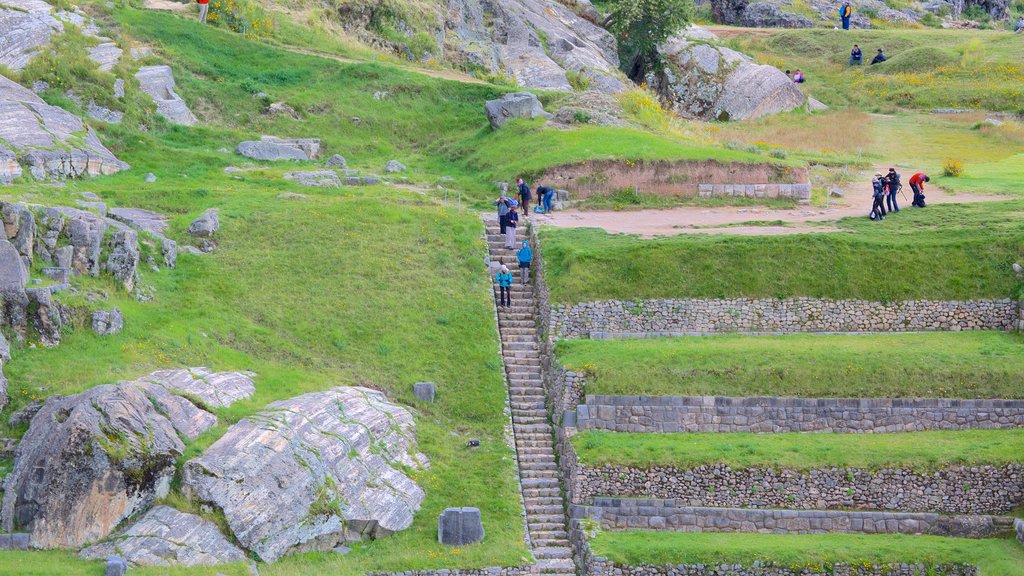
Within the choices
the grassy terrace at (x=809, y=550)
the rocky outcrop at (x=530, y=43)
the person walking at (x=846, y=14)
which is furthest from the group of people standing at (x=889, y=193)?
the person walking at (x=846, y=14)

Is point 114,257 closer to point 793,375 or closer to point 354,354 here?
point 354,354

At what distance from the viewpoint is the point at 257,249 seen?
149ft

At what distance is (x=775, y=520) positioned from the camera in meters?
35.3

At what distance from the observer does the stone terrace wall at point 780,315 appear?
42.4m

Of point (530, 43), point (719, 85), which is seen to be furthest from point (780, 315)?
point (530, 43)

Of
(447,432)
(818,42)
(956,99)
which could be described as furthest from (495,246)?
(818,42)

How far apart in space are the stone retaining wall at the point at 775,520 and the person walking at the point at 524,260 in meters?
12.0

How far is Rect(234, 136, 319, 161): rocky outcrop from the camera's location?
57.2 meters

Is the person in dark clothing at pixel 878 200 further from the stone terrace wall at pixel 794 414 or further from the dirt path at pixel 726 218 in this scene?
the stone terrace wall at pixel 794 414

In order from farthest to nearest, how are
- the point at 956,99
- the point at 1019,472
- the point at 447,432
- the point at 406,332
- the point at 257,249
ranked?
the point at 956,99
the point at 257,249
the point at 406,332
the point at 447,432
the point at 1019,472

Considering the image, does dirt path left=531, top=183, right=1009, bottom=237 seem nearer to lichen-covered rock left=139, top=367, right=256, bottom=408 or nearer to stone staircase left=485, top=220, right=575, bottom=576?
stone staircase left=485, top=220, right=575, bottom=576

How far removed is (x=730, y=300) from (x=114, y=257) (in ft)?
65.1

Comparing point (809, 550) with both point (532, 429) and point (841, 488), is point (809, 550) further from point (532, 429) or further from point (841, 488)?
point (532, 429)

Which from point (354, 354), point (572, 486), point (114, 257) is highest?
point (114, 257)
